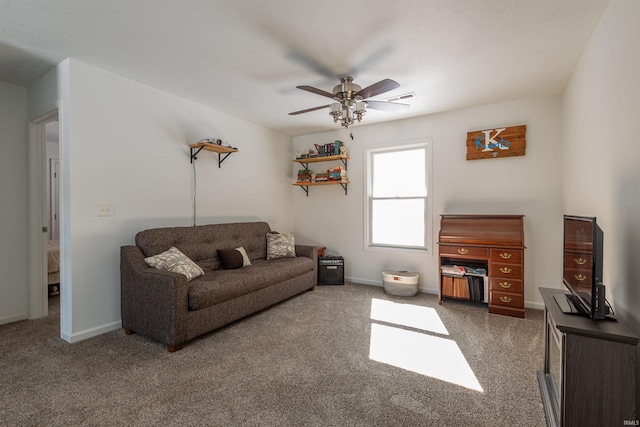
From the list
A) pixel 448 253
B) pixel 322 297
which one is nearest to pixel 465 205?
pixel 448 253

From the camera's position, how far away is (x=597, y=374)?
49.9 inches

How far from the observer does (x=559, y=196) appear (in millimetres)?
3285

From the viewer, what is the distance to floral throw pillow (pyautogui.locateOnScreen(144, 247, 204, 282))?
264 centimetres

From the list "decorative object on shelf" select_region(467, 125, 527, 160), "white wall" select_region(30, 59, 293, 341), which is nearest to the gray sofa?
"white wall" select_region(30, 59, 293, 341)

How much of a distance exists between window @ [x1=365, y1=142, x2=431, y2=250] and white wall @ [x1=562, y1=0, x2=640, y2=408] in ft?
6.05

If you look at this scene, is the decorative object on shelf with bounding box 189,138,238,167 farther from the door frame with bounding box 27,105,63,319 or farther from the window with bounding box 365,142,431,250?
the window with bounding box 365,142,431,250

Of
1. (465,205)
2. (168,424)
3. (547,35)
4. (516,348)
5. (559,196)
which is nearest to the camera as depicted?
(168,424)

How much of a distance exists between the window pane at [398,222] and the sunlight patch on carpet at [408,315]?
42.5 inches

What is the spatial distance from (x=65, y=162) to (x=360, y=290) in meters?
3.54

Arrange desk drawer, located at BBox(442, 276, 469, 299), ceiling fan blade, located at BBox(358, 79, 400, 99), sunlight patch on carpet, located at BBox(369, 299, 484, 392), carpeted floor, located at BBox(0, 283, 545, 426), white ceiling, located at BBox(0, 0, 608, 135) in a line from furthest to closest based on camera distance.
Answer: desk drawer, located at BBox(442, 276, 469, 299) → ceiling fan blade, located at BBox(358, 79, 400, 99) → sunlight patch on carpet, located at BBox(369, 299, 484, 392) → white ceiling, located at BBox(0, 0, 608, 135) → carpeted floor, located at BBox(0, 283, 545, 426)

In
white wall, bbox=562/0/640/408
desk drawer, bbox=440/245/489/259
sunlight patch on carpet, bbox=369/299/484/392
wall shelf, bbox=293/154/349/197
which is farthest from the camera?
wall shelf, bbox=293/154/349/197

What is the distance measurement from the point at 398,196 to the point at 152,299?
11.0 feet

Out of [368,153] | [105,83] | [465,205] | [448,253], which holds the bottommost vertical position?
[448,253]

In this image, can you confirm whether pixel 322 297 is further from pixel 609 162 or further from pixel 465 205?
pixel 609 162
